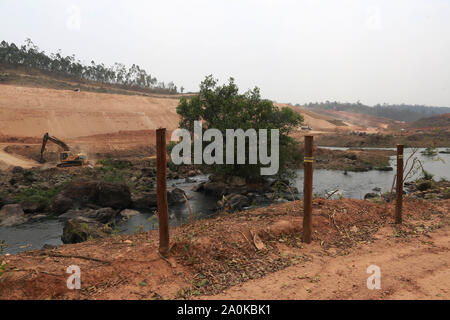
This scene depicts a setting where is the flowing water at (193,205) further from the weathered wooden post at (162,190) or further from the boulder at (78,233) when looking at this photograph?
the weathered wooden post at (162,190)

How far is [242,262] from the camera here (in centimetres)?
453

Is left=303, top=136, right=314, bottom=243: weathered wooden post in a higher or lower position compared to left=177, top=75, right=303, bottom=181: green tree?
lower

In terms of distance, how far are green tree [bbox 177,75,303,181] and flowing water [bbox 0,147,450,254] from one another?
2375 mm

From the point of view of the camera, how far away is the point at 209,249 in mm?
4648

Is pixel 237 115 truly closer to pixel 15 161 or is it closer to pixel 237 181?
pixel 237 181

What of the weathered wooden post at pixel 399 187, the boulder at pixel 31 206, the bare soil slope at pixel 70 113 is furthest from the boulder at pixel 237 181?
the bare soil slope at pixel 70 113

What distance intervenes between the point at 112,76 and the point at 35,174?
52572mm

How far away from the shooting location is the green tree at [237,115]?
16.1 m

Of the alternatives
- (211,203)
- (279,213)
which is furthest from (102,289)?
(211,203)

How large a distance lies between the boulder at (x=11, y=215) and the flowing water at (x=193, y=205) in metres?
0.33

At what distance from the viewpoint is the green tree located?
16.1 metres

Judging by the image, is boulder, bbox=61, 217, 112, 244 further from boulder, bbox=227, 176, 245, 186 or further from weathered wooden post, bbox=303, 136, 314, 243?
boulder, bbox=227, 176, 245, 186
